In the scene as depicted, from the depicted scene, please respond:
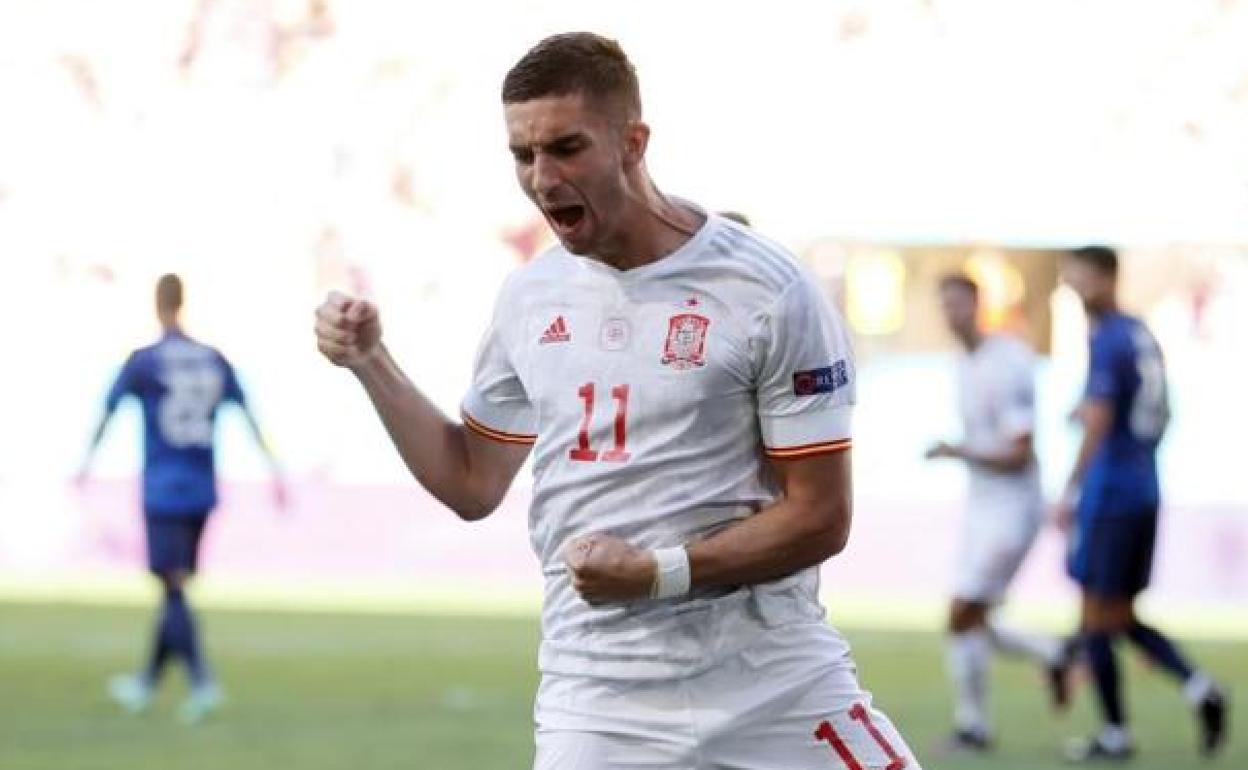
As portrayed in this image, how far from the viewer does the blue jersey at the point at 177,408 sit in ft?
50.9

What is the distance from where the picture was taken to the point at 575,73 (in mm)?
5340

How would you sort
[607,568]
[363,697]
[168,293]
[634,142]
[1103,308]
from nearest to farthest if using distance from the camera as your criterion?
1. [607,568]
2. [634,142]
3. [1103,308]
4. [168,293]
5. [363,697]

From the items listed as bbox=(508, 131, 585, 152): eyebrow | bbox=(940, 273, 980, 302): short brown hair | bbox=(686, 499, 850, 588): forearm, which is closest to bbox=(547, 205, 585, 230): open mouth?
bbox=(508, 131, 585, 152): eyebrow

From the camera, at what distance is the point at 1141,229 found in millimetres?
29641

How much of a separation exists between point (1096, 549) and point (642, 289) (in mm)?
8665

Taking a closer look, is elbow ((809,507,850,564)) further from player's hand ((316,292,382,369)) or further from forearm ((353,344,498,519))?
player's hand ((316,292,382,369))

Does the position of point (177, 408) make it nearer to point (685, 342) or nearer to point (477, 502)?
point (477, 502)

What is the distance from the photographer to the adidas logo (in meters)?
5.58

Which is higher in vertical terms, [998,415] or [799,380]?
[799,380]

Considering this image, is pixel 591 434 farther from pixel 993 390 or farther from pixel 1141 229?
pixel 1141 229

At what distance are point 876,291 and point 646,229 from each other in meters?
23.7

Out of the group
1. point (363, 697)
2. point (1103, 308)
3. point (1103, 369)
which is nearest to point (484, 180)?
point (363, 697)

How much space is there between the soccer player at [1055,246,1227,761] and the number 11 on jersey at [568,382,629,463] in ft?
26.8

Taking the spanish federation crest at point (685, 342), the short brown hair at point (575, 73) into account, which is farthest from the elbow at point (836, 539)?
the short brown hair at point (575, 73)
